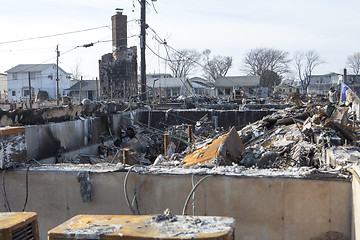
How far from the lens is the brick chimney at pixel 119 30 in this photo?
24.1m

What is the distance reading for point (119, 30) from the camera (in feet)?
79.5

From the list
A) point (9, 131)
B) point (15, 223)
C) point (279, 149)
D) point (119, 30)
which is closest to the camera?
point (15, 223)

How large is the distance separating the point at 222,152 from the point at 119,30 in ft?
63.7

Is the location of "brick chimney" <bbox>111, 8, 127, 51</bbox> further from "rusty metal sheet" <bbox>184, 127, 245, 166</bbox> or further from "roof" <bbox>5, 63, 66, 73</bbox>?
"roof" <bbox>5, 63, 66, 73</bbox>

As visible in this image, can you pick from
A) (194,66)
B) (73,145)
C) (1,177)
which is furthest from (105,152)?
(194,66)

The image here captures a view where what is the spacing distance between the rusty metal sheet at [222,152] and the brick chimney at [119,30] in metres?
18.2

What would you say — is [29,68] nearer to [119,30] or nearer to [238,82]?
[238,82]

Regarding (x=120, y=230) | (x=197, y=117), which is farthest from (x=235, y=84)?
(x=120, y=230)

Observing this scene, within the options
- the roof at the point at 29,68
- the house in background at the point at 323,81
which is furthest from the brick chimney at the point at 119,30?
the house in background at the point at 323,81

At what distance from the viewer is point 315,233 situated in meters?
4.04

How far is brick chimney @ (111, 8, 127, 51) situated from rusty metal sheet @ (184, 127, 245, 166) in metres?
18.2

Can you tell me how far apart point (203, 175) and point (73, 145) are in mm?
6142

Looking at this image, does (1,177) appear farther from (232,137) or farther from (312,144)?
(312,144)

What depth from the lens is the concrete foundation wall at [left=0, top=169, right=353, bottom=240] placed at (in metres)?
4.00
